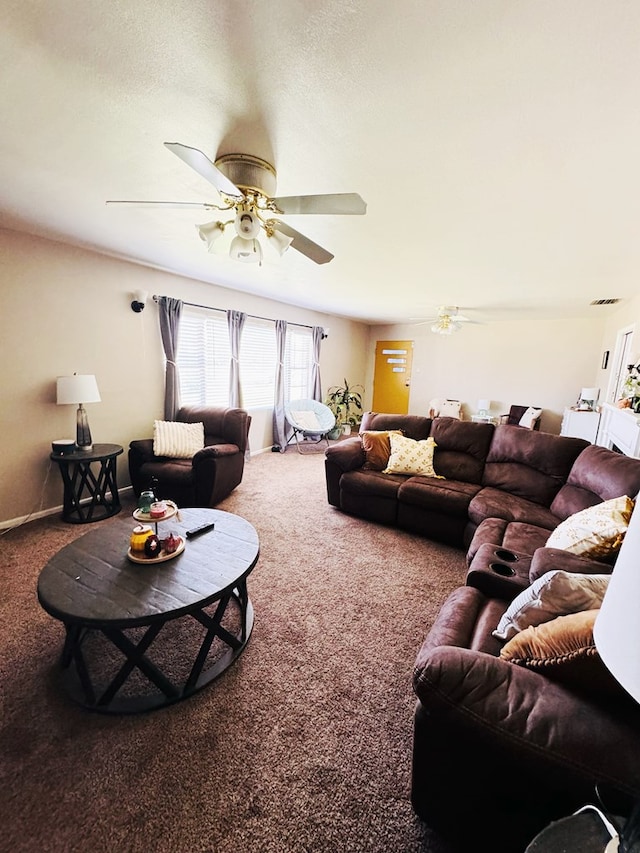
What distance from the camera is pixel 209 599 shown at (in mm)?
1451

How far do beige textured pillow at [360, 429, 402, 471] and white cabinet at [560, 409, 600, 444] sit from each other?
3348 millimetres

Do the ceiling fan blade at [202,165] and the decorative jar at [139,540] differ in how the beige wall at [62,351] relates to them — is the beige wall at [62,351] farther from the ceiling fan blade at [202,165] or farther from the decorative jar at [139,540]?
the ceiling fan blade at [202,165]

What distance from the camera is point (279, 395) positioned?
5613 mm

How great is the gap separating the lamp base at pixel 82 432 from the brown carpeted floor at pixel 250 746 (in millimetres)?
1203

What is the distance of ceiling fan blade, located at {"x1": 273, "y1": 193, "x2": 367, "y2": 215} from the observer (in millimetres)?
1429

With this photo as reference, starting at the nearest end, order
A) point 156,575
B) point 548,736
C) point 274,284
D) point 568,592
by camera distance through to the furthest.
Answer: point 548,736
point 568,592
point 156,575
point 274,284

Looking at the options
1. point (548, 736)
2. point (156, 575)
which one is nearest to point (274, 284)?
point (156, 575)

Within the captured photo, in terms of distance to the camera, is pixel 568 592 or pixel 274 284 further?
pixel 274 284

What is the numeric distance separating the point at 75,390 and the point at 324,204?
262 centimetres

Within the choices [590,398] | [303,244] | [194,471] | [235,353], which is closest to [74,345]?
[194,471]

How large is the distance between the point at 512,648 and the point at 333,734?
0.83 meters

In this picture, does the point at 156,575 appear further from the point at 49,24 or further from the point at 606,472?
the point at 606,472

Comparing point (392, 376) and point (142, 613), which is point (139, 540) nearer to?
point (142, 613)

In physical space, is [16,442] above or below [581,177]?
below
